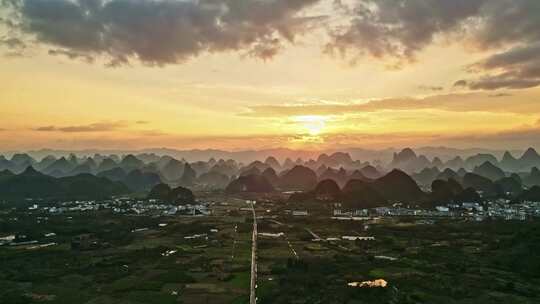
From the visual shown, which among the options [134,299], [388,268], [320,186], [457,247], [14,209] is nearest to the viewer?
[134,299]

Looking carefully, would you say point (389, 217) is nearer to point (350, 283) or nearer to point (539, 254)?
point (539, 254)

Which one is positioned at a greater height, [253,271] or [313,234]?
[253,271]

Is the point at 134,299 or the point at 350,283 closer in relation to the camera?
the point at 134,299

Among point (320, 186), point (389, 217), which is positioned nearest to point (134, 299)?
point (389, 217)

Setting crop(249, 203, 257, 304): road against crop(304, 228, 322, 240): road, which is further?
crop(304, 228, 322, 240): road

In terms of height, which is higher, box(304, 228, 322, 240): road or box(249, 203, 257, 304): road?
box(249, 203, 257, 304): road

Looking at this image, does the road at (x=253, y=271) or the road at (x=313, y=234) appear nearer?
the road at (x=253, y=271)

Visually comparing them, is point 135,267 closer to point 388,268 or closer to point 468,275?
point 388,268

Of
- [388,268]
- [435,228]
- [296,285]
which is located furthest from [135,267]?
[435,228]

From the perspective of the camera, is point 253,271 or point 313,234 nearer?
point 253,271

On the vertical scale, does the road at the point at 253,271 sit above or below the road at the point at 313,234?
above

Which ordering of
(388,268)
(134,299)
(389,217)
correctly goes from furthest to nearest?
(389,217) < (388,268) < (134,299)
